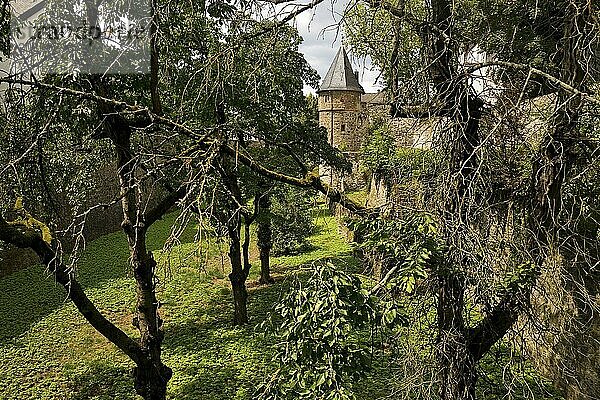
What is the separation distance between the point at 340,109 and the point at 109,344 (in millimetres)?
18318

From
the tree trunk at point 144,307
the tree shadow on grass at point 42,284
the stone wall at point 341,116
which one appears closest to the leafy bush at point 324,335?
the tree trunk at point 144,307

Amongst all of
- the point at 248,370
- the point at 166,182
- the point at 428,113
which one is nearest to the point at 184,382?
the point at 248,370

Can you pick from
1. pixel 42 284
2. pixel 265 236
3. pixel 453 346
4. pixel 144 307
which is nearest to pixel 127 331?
pixel 265 236

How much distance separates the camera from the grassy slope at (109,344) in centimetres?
702

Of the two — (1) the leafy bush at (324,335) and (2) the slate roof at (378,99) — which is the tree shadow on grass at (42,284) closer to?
(2) the slate roof at (378,99)

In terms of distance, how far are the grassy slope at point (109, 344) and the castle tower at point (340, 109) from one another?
43.0 feet

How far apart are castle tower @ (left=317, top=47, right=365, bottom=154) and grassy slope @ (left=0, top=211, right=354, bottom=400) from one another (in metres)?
13.1

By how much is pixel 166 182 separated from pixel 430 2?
330 centimetres

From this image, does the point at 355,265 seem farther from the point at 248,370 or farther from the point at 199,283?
the point at 248,370

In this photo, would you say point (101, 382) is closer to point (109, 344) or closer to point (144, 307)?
point (109, 344)

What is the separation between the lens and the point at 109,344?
8555 millimetres

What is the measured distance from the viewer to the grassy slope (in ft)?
23.0

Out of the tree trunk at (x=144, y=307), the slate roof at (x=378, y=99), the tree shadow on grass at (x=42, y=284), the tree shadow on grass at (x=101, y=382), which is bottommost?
the tree shadow on grass at (x=101, y=382)

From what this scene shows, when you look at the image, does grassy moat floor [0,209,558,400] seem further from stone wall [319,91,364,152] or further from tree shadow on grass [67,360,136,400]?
stone wall [319,91,364,152]
